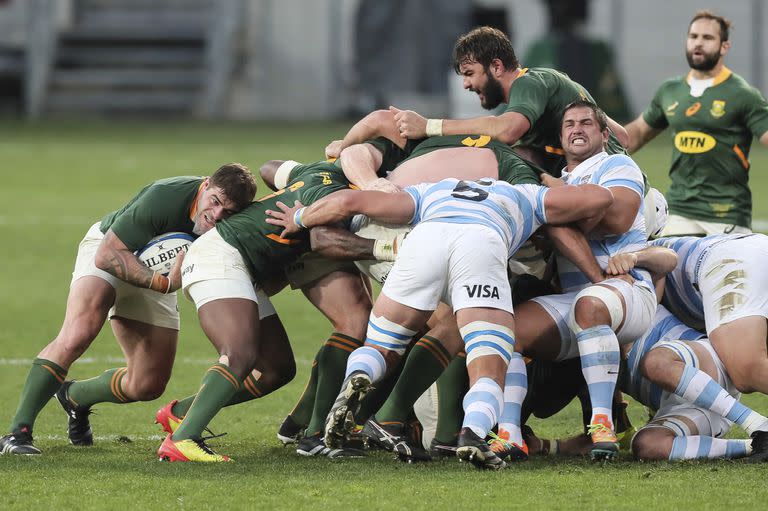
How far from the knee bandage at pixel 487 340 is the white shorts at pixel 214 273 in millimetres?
1047

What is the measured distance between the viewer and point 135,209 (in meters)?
6.68

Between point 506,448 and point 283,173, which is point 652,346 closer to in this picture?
point 506,448

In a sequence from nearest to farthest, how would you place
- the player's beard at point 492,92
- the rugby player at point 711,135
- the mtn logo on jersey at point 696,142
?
the player's beard at point 492,92 → the rugby player at point 711,135 → the mtn logo on jersey at point 696,142

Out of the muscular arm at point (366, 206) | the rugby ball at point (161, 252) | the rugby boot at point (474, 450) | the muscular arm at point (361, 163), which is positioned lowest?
the rugby boot at point (474, 450)

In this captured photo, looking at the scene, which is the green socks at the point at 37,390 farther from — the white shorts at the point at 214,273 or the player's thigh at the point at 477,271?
the player's thigh at the point at 477,271


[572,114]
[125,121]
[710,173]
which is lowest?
[125,121]

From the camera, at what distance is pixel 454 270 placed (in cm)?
602

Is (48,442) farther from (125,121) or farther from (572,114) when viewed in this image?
(125,121)

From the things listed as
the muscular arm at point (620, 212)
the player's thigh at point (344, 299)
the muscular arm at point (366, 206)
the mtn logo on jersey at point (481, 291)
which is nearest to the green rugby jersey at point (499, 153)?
the muscular arm at point (620, 212)

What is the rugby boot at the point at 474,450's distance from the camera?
5625mm

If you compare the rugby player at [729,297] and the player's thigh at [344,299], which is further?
the player's thigh at [344,299]

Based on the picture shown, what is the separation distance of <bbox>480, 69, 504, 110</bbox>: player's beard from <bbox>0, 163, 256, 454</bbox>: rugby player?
1.34m

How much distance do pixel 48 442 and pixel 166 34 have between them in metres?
23.2

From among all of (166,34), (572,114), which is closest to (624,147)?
(572,114)
